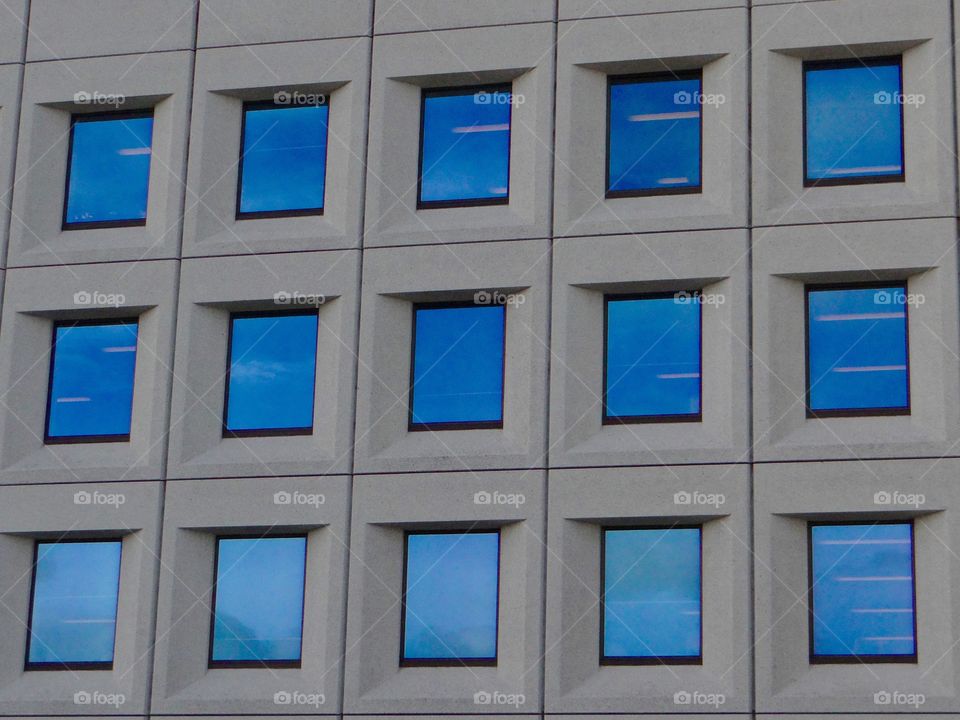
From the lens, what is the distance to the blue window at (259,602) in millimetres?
23500

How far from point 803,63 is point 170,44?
10059 mm

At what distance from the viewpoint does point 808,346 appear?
76.1ft

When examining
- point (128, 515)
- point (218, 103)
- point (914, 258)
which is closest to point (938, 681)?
point (914, 258)

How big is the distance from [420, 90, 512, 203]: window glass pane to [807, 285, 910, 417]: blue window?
5.21 m

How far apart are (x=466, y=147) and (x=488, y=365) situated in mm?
3555

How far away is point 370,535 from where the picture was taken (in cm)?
2323

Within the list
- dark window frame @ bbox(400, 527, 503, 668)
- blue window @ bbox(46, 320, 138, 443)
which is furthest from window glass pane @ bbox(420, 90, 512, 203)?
blue window @ bbox(46, 320, 138, 443)

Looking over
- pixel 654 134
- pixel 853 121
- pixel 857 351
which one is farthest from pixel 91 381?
pixel 853 121

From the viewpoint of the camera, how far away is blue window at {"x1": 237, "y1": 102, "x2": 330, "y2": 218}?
25203mm

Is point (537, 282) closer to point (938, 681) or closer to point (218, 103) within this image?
point (218, 103)

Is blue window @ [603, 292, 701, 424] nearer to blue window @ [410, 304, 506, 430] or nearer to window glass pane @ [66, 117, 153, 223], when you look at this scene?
blue window @ [410, 304, 506, 430]

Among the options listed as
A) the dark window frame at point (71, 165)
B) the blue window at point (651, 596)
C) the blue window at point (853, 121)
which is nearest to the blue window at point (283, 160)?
the dark window frame at point (71, 165)

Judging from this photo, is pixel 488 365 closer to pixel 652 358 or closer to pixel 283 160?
pixel 652 358

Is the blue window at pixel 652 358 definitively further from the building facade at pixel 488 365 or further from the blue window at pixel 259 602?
the blue window at pixel 259 602
